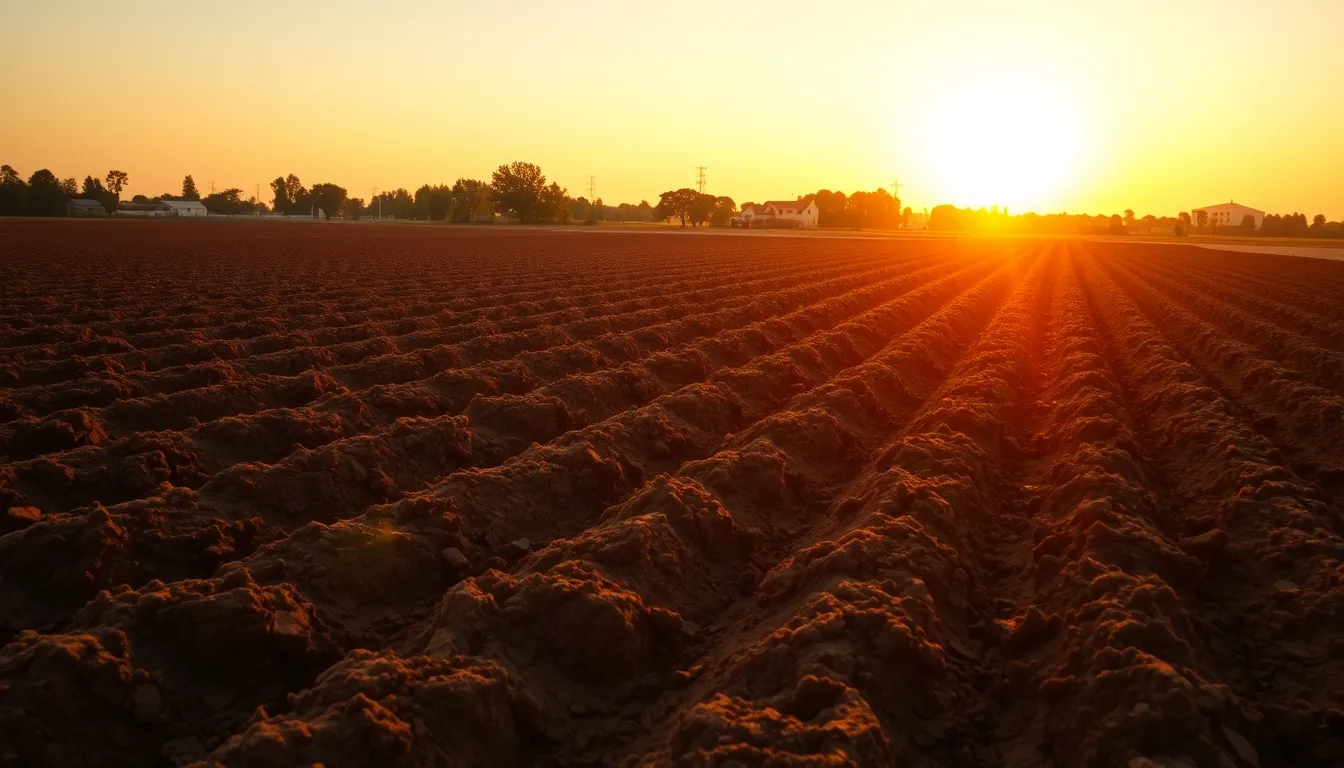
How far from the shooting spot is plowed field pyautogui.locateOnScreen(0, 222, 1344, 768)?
3449 mm

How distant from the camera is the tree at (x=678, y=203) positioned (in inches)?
4988

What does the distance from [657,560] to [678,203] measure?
12563 centimetres

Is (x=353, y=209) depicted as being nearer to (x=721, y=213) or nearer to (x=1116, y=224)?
(x=721, y=213)

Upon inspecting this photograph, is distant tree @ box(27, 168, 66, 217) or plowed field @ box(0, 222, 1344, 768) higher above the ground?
distant tree @ box(27, 168, 66, 217)

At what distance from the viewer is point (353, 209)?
161 m

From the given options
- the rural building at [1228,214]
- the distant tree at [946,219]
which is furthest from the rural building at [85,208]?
the rural building at [1228,214]

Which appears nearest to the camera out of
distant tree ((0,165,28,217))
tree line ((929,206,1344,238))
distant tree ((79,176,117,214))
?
distant tree ((0,165,28,217))

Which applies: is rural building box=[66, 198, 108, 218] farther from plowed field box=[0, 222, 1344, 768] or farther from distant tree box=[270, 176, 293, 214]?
plowed field box=[0, 222, 1344, 768]

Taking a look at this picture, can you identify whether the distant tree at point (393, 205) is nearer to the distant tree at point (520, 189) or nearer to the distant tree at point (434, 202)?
the distant tree at point (434, 202)

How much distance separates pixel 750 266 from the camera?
31891 mm

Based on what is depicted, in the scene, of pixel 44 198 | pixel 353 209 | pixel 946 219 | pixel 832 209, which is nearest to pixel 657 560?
pixel 44 198

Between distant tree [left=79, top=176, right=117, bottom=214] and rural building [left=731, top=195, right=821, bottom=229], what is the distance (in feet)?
293

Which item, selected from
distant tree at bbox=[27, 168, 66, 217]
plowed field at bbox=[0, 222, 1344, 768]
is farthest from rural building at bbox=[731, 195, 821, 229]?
plowed field at bbox=[0, 222, 1344, 768]

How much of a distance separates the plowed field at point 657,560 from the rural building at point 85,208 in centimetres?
11469
